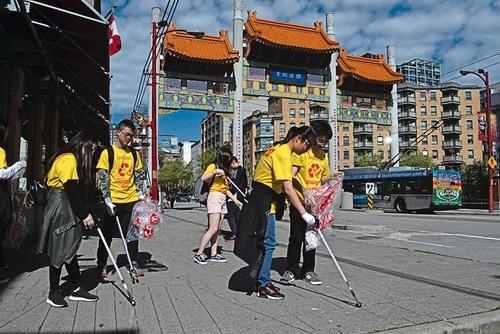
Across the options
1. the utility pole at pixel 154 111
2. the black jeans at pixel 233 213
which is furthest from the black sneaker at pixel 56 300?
the utility pole at pixel 154 111

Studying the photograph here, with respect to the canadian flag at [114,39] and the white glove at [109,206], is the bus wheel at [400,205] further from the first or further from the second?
the white glove at [109,206]

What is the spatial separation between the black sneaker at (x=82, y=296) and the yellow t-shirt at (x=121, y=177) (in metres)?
1.26

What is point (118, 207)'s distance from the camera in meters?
5.36

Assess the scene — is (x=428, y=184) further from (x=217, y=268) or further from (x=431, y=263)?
(x=217, y=268)

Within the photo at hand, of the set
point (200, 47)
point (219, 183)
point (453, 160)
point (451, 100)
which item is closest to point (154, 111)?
point (200, 47)

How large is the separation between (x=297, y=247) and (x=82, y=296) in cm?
249

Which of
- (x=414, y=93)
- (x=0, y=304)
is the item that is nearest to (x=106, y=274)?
(x=0, y=304)

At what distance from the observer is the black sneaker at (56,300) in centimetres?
411

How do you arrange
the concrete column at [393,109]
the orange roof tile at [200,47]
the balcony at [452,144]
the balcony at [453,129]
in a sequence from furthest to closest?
the balcony at [452,144] → the balcony at [453,129] → the concrete column at [393,109] → the orange roof tile at [200,47]

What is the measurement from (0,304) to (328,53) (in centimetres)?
3009

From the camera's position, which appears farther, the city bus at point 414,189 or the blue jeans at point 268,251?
the city bus at point 414,189

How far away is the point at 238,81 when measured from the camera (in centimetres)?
A: 2903

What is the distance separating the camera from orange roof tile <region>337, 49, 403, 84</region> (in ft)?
108

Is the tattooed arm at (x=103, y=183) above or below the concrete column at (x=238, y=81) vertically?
below
